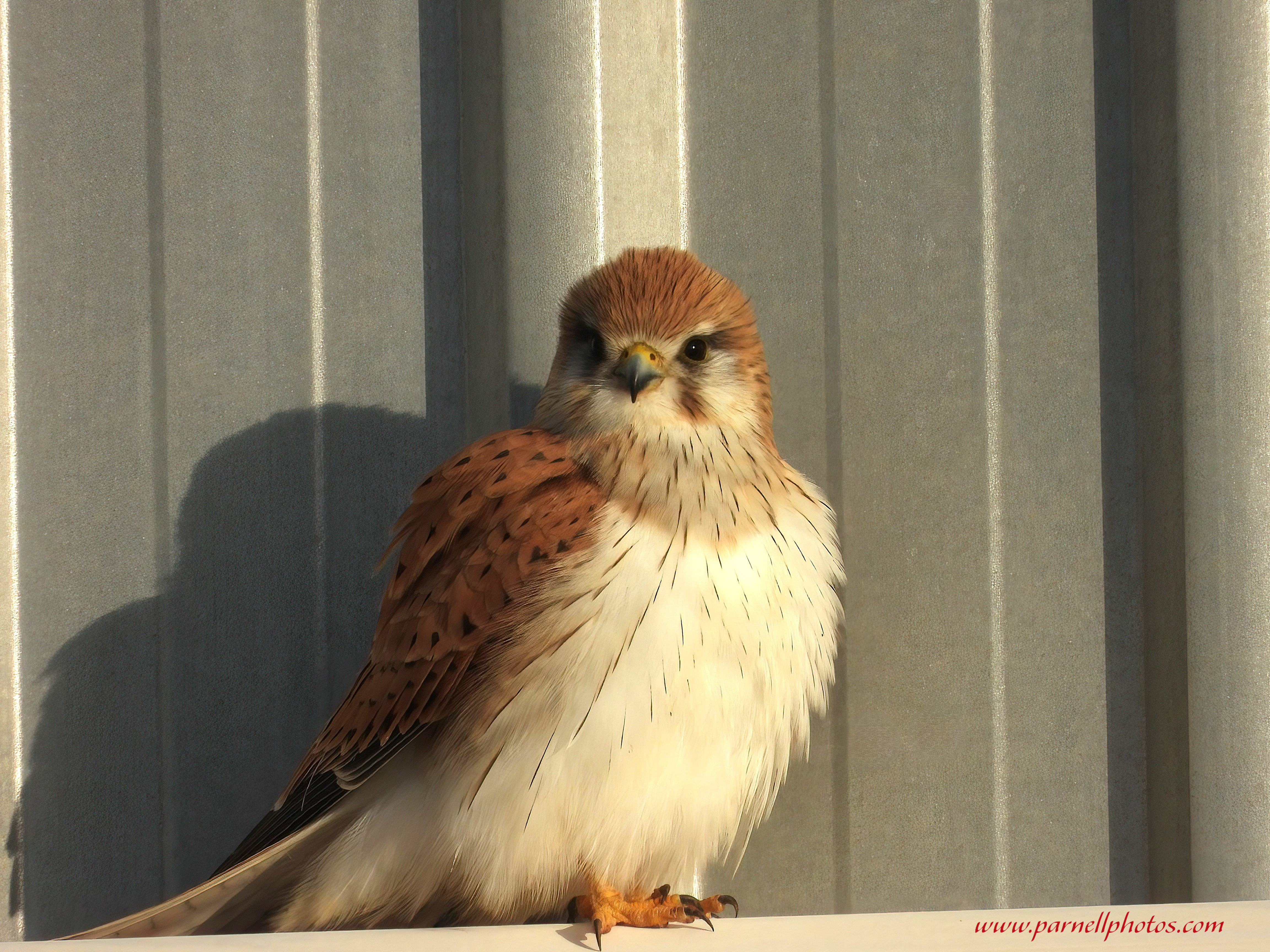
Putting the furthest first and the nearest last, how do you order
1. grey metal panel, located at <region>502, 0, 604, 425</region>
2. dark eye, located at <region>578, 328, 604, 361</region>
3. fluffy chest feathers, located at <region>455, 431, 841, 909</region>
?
1. grey metal panel, located at <region>502, 0, 604, 425</region>
2. dark eye, located at <region>578, 328, 604, 361</region>
3. fluffy chest feathers, located at <region>455, 431, 841, 909</region>

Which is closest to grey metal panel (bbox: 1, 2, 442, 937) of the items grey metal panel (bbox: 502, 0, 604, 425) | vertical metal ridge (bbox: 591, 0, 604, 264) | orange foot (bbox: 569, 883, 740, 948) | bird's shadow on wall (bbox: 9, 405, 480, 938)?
bird's shadow on wall (bbox: 9, 405, 480, 938)

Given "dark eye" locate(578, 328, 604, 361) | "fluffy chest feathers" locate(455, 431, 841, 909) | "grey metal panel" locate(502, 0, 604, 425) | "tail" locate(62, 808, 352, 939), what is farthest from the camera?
"grey metal panel" locate(502, 0, 604, 425)

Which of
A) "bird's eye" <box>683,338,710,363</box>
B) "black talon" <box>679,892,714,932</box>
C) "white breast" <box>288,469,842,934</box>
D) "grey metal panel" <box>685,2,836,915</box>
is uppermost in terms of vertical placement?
"grey metal panel" <box>685,2,836,915</box>

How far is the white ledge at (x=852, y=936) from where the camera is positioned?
1.15 metres

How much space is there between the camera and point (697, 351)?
57.6 inches

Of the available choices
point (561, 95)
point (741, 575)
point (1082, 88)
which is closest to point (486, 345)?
point (561, 95)

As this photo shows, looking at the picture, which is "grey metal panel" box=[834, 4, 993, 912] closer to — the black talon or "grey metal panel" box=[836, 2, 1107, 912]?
"grey metal panel" box=[836, 2, 1107, 912]

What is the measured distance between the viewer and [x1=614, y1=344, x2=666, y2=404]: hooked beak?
138 cm

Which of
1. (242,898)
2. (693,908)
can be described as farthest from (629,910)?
(242,898)

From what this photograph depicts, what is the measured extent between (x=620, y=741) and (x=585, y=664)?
0.11m

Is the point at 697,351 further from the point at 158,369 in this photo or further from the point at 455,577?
the point at 158,369

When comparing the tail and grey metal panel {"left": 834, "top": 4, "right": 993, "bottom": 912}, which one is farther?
grey metal panel {"left": 834, "top": 4, "right": 993, "bottom": 912}

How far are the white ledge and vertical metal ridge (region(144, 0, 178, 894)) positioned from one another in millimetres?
590

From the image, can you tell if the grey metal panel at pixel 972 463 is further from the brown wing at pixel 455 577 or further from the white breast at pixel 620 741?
the brown wing at pixel 455 577
